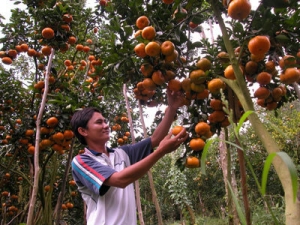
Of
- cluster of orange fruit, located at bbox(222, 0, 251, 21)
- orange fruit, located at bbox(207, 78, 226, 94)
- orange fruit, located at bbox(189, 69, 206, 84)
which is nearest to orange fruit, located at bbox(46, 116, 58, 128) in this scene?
orange fruit, located at bbox(189, 69, 206, 84)

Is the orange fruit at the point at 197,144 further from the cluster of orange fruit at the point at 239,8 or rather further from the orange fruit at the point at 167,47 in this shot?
the cluster of orange fruit at the point at 239,8

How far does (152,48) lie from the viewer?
53.6 inches

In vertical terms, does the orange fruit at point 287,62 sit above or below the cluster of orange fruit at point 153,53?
below

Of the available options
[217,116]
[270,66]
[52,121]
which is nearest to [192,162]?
[217,116]

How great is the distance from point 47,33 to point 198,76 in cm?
187

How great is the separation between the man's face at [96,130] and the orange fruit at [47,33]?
1.26 meters

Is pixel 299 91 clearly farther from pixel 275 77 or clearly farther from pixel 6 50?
pixel 6 50

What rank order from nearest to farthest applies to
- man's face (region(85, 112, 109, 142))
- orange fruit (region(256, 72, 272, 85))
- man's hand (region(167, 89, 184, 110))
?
orange fruit (region(256, 72, 272, 85))
man's hand (region(167, 89, 184, 110))
man's face (region(85, 112, 109, 142))

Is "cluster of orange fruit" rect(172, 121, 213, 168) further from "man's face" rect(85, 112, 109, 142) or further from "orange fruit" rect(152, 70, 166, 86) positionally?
"man's face" rect(85, 112, 109, 142)

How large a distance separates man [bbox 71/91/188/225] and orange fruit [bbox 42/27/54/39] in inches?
45.5

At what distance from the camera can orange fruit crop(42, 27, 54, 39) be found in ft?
8.68

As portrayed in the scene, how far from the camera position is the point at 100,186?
4.70 feet

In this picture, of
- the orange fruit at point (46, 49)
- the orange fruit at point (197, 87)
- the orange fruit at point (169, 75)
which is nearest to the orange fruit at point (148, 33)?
the orange fruit at point (169, 75)

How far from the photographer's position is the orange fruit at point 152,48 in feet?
4.47
